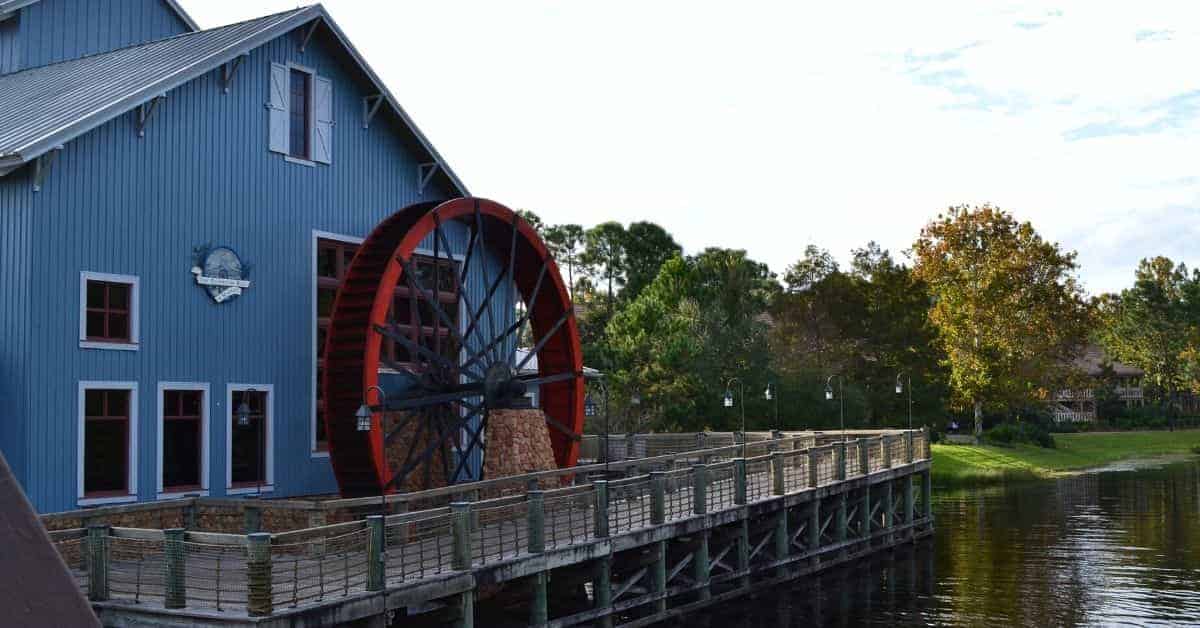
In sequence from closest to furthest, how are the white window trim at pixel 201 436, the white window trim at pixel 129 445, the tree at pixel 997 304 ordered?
the white window trim at pixel 129 445 → the white window trim at pixel 201 436 → the tree at pixel 997 304

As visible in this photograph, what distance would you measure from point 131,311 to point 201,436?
2.30m

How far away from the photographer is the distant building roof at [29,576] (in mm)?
2174

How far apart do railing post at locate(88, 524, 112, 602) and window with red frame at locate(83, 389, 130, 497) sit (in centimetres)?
425

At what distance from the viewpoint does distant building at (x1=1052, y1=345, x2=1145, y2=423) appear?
95.2 metres

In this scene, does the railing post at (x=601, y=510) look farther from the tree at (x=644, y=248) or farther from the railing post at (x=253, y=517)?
the tree at (x=644, y=248)

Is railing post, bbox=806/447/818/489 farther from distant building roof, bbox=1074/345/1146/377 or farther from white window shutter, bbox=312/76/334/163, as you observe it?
distant building roof, bbox=1074/345/1146/377

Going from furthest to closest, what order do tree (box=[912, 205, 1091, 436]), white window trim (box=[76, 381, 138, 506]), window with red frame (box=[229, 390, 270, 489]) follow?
tree (box=[912, 205, 1091, 436]) < window with red frame (box=[229, 390, 270, 489]) < white window trim (box=[76, 381, 138, 506])

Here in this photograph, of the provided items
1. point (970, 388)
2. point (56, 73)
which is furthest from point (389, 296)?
point (970, 388)

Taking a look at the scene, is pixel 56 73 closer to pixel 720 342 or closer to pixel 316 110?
pixel 316 110

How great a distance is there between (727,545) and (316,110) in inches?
424

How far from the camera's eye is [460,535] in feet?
51.9

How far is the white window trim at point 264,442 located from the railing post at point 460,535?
5.90 meters

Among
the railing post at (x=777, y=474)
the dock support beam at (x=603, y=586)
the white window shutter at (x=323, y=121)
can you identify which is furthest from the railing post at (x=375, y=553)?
the railing post at (x=777, y=474)

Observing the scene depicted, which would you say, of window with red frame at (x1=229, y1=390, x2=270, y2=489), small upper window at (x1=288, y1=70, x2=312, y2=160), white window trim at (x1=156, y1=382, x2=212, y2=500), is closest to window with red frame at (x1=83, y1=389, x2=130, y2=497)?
white window trim at (x1=156, y1=382, x2=212, y2=500)
